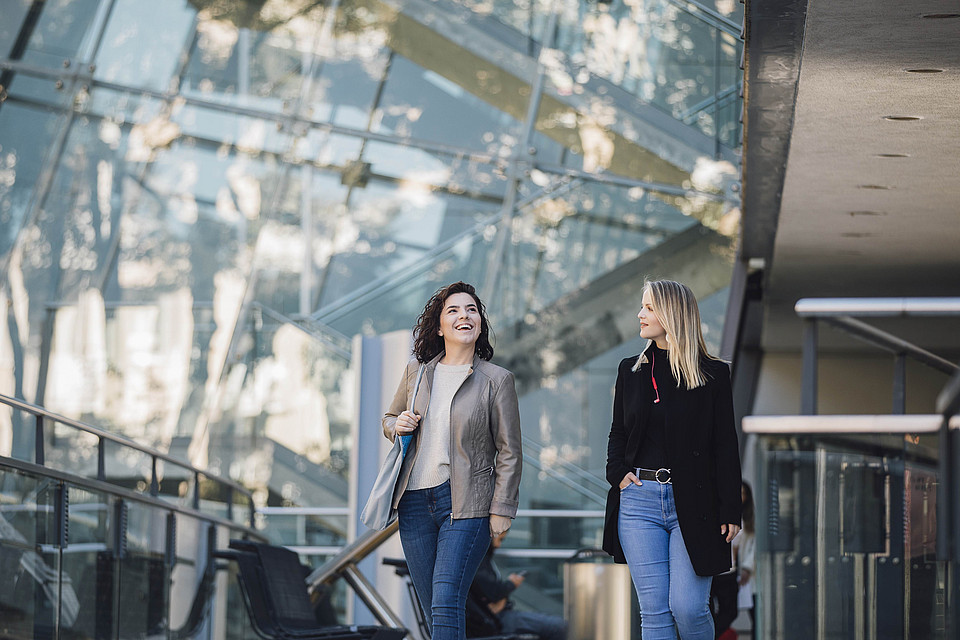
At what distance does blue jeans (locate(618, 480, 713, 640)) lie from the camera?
4.27 metres

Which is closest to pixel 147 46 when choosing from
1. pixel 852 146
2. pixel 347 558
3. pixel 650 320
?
pixel 347 558

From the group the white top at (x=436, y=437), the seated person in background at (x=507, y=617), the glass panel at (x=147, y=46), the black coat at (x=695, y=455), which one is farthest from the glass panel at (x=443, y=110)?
the black coat at (x=695, y=455)

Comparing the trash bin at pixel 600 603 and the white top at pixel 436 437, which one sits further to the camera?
the trash bin at pixel 600 603

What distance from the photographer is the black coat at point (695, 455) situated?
4254 mm

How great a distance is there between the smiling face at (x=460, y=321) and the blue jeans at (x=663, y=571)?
32.0 inches

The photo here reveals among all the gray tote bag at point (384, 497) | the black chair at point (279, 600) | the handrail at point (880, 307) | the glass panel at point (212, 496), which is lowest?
the black chair at point (279, 600)

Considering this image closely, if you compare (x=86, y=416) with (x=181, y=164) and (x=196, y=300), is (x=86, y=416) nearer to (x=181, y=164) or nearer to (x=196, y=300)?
(x=196, y=300)

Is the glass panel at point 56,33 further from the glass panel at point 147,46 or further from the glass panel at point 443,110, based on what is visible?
the glass panel at point 443,110

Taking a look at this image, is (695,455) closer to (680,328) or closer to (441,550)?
(680,328)

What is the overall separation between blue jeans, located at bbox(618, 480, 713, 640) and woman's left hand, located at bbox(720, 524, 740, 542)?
0.44ft

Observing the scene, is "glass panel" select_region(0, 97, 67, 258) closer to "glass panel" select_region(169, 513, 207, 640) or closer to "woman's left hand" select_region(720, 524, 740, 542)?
"glass panel" select_region(169, 513, 207, 640)

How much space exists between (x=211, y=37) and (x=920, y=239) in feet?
26.7

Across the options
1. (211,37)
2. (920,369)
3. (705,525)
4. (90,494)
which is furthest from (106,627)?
(211,37)

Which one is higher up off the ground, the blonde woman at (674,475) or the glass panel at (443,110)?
the glass panel at (443,110)
